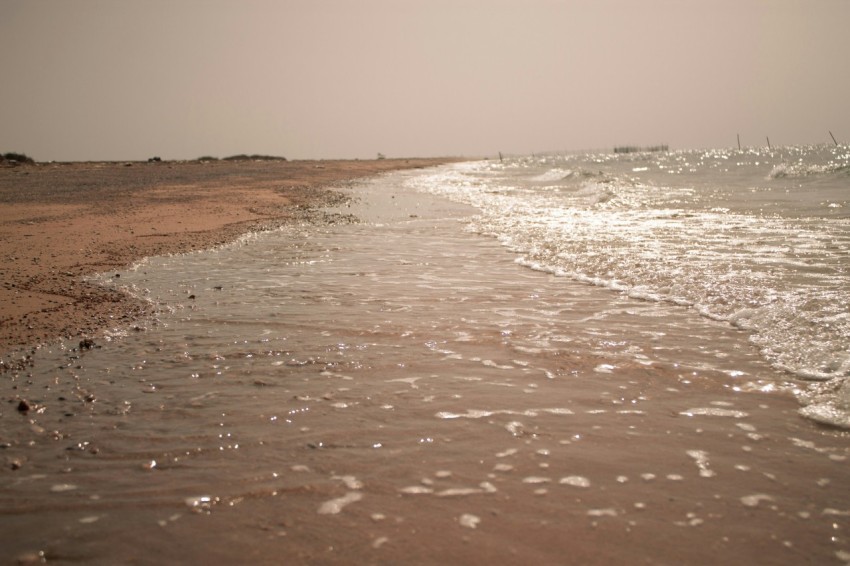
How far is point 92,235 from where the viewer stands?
984cm

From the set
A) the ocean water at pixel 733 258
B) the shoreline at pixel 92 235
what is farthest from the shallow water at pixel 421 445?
the shoreline at pixel 92 235

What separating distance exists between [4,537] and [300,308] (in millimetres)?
3454

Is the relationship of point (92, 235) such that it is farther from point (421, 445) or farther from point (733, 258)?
point (733, 258)

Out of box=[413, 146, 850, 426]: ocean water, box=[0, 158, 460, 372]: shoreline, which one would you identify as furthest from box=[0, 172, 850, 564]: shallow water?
box=[0, 158, 460, 372]: shoreline

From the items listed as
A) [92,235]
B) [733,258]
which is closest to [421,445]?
[733,258]

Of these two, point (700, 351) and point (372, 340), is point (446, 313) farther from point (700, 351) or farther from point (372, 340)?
point (700, 351)

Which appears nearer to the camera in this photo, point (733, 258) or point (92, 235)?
point (733, 258)

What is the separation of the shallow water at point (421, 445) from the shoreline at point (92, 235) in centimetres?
64

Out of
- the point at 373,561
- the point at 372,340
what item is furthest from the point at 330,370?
the point at 373,561

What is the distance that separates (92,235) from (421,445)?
8.59 m

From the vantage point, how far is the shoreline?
5.19 m

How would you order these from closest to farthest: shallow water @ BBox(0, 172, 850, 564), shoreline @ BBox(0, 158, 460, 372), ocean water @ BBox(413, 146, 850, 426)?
1. shallow water @ BBox(0, 172, 850, 564)
2. ocean water @ BBox(413, 146, 850, 426)
3. shoreline @ BBox(0, 158, 460, 372)

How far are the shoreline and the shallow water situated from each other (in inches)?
25.1

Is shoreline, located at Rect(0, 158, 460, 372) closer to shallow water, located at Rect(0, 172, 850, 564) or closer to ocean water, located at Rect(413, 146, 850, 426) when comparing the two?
shallow water, located at Rect(0, 172, 850, 564)
